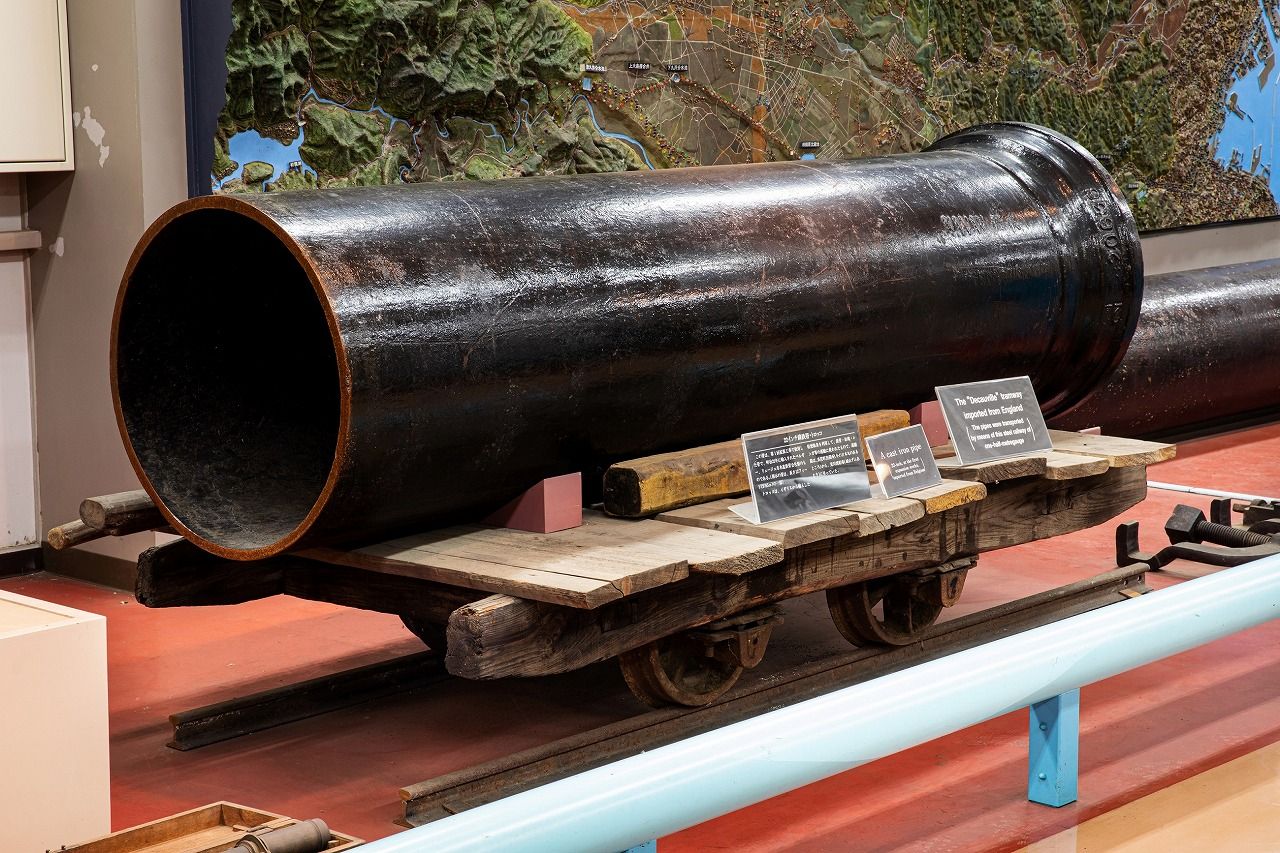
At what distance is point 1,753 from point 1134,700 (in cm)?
304

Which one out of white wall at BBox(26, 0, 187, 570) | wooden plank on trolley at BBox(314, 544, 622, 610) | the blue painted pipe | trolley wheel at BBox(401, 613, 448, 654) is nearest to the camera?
the blue painted pipe

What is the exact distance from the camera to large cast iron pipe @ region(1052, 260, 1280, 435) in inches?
305

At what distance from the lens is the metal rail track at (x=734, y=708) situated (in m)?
3.60

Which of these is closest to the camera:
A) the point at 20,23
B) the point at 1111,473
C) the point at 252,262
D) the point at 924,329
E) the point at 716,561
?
the point at 716,561

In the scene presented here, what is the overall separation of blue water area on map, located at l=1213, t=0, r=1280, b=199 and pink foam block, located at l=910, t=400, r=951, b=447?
6.31 m

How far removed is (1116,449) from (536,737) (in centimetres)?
201

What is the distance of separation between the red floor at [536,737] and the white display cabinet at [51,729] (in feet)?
1.46

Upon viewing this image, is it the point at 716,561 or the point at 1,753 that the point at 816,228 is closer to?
the point at 716,561

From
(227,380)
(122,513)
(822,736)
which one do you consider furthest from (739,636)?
(822,736)

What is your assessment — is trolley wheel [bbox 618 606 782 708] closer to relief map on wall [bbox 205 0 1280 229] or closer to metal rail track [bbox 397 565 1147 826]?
metal rail track [bbox 397 565 1147 826]

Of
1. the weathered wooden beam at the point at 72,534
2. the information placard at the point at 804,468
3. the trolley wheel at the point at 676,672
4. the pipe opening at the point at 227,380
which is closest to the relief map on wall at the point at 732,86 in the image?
the pipe opening at the point at 227,380

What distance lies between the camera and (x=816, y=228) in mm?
4387

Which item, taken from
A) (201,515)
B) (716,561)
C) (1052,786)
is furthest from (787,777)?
(201,515)

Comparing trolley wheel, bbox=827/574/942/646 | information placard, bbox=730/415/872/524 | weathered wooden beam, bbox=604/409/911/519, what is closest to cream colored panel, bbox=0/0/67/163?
weathered wooden beam, bbox=604/409/911/519
